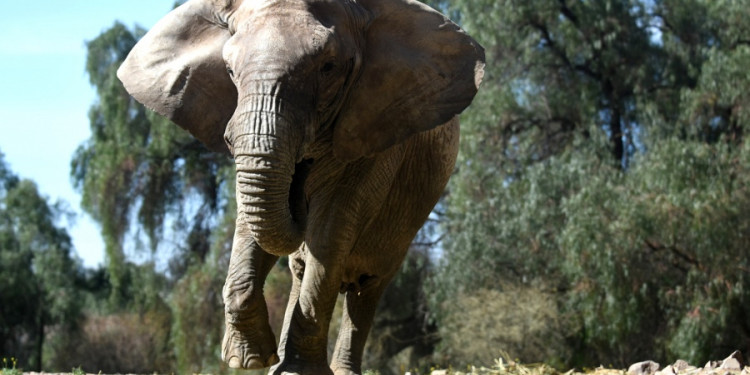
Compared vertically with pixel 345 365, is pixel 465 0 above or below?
above

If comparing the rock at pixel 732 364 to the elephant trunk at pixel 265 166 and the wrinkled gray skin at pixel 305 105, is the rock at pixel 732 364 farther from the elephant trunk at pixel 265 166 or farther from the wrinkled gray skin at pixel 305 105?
the elephant trunk at pixel 265 166

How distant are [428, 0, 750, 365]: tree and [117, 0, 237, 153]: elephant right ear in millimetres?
15256

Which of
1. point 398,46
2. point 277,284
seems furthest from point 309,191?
point 277,284

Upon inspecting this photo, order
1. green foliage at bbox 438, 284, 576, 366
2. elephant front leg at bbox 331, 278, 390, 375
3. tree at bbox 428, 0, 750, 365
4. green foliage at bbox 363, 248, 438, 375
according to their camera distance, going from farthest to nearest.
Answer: green foliage at bbox 363, 248, 438, 375 < green foliage at bbox 438, 284, 576, 366 < tree at bbox 428, 0, 750, 365 < elephant front leg at bbox 331, 278, 390, 375

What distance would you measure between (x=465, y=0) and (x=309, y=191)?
19340mm

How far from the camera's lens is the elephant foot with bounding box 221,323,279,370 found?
6.69 meters

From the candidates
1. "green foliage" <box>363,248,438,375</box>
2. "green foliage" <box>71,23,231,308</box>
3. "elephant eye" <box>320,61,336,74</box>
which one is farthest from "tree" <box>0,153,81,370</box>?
"elephant eye" <box>320,61,336,74</box>

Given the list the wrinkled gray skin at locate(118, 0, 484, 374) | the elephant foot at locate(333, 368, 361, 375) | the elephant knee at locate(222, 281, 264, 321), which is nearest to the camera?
the wrinkled gray skin at locate(118, 0, 484, 374)

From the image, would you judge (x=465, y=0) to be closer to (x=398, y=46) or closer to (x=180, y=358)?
(x=180, y=358)

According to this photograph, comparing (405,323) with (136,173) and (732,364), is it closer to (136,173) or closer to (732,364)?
(136,173)

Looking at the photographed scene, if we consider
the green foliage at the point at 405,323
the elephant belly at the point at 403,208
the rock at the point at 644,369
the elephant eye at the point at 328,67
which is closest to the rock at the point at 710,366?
the rock at the point at 644,369

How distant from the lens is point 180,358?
2973 centimetres

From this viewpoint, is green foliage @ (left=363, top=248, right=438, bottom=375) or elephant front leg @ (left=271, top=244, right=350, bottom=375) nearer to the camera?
elephant front leg @ (left=271, top=244, right=350, bottom=375)

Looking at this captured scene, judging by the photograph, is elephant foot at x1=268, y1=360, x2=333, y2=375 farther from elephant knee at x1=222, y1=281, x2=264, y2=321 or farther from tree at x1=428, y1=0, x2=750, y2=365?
tree at x1=428, y1=0, x2=750, y2=365
